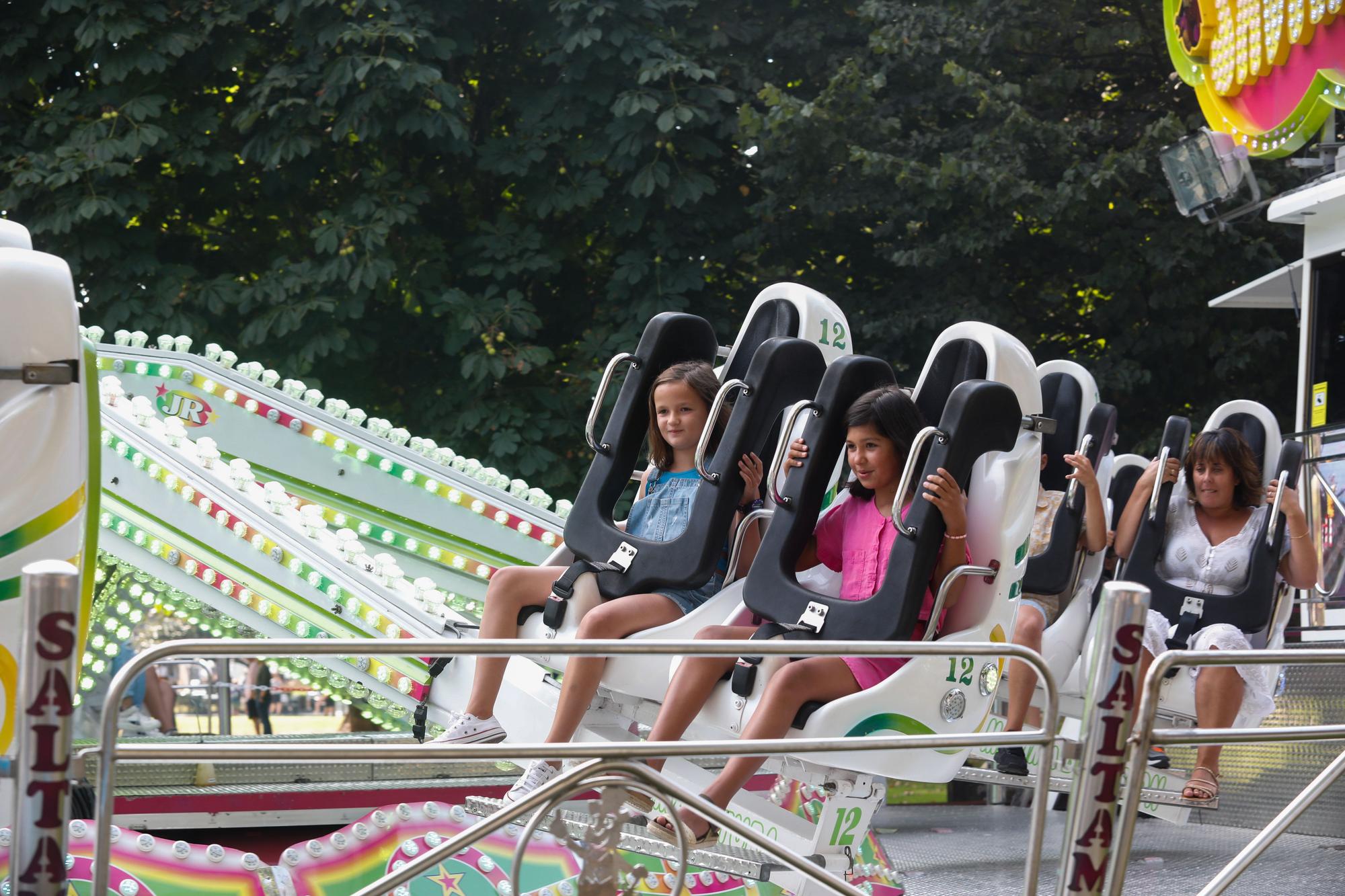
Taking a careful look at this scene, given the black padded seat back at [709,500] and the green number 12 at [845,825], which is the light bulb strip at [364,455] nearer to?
the black padded seat back at [709,500]

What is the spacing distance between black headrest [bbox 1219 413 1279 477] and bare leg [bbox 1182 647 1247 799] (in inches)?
37.2

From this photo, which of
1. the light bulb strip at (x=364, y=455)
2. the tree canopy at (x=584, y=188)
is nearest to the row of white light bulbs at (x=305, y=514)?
the light bulb strip at (x=364, y=455)

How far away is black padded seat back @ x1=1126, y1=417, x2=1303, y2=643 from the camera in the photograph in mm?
4758

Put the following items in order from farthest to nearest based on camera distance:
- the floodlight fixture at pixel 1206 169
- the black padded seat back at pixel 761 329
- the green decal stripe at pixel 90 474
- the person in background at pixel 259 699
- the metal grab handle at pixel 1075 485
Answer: the person in background at pixel 259 699
the floodlight fixture at pixel 1206 169
the metal grab handle at pixel 1075 485
the black padded seat back at pixel 761 329
the green decal stripe at pixel 90 474

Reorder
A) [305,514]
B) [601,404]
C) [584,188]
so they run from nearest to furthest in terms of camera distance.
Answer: [601,404] → [305,514] → [584,188]

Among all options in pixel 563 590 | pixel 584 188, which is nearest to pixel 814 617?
pixel 563 590

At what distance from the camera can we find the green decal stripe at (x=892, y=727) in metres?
3.26

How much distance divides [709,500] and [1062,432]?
1.98m

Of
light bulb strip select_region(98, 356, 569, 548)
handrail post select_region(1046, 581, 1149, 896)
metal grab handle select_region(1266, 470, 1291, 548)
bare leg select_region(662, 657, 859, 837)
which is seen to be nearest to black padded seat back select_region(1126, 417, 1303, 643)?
metal grab handle select_region(1266, 470, 1291, 548)

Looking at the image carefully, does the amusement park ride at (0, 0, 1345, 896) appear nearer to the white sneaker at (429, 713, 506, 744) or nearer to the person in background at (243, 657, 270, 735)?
the white sneaker at (429, 713, 506, 744)

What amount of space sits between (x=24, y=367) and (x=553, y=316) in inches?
348

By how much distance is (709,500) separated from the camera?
12.3 ft

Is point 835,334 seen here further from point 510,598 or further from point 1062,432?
point 510,598

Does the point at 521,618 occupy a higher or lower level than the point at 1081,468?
lower
